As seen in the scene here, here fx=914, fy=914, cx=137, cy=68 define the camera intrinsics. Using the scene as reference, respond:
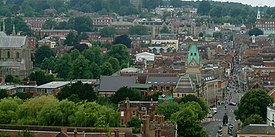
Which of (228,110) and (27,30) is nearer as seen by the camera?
(228,110)

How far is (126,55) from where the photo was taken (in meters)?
103

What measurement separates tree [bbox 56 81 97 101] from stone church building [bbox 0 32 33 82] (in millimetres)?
19805

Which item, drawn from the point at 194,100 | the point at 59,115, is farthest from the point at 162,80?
the point at 59,115

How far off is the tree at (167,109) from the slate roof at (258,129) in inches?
245

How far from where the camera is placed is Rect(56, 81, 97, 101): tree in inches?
2475

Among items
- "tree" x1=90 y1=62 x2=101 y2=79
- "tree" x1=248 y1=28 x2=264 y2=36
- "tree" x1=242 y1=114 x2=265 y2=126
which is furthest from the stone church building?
"tree" x1=248 y1=28 x2=264 y2=36

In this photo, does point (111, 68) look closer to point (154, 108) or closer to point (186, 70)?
point (186, 70)

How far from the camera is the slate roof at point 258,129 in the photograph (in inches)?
2034

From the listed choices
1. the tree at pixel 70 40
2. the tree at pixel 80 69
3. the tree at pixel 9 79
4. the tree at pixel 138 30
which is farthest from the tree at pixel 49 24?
the tree at pixel 9 79

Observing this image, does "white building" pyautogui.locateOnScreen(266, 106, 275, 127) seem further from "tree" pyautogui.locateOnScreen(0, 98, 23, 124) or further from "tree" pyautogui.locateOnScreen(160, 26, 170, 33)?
"tree" pyautogui.locateOnScreen(160, 26, 170, 33)

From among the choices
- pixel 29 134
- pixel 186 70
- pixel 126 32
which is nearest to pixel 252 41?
pixel 126 32

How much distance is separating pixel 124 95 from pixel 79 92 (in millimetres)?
3293

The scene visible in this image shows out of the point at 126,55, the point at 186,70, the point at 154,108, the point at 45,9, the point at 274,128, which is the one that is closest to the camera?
the point at 274,128

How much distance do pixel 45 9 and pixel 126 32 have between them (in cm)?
4136
